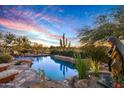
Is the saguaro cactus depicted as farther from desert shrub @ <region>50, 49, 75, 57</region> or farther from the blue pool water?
the blue pool water

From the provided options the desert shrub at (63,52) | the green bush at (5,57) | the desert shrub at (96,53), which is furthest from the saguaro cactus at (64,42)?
the green bush at (5,57)

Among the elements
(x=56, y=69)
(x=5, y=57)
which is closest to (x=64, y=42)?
(x=56, y=69)

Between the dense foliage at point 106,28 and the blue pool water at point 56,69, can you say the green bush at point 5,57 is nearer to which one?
the blue pool water at point 56,69

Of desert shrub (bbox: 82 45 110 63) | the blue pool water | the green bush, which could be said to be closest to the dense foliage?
desert shrub (bbox: 82 45 110 63)

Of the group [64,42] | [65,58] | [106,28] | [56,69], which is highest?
[106,28]

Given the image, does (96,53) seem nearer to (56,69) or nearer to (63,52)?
(63,52)

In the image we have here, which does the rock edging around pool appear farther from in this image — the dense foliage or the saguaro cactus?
the dense foliage

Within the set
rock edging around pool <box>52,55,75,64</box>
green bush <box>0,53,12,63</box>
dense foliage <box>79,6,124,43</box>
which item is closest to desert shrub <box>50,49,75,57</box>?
rock edging around pool <box>52,55,75,64</box>

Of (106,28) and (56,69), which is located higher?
(106,28)

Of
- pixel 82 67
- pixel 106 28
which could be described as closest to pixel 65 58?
pixel 82 67

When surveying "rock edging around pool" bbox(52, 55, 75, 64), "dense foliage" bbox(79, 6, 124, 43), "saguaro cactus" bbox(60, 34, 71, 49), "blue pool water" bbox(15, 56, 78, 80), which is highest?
"dense foliage" bbox(79, 6, 124, 43)

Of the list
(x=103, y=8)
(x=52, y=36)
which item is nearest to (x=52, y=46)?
(x=52, y=36)

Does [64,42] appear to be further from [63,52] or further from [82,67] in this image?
[82,67]

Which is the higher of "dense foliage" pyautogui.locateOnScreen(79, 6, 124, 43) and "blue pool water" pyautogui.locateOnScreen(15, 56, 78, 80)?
"dense foliage" pyautogui.locateOnScreen(79, 6, 124, 43)
